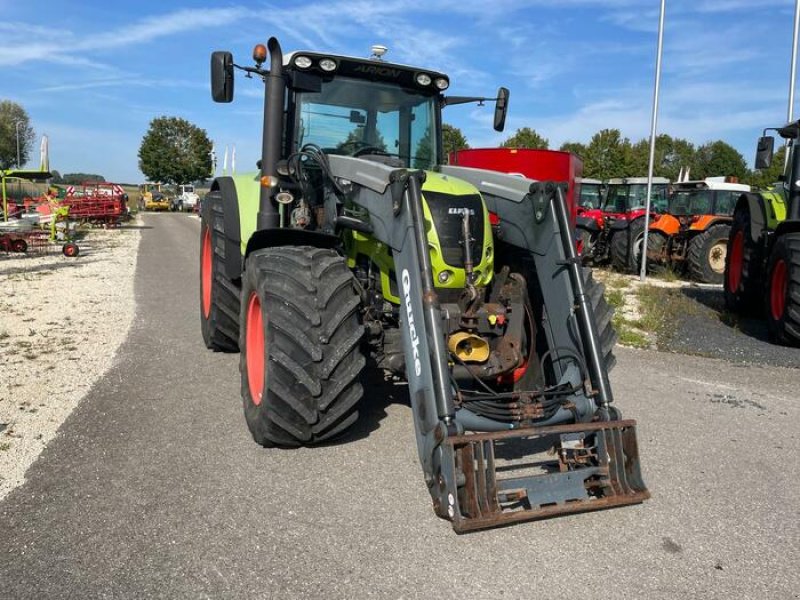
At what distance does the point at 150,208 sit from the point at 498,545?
5207 centimetres

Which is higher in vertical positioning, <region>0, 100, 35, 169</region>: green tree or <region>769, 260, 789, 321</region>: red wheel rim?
<region>0, 100, 35, 169</region>: green tree

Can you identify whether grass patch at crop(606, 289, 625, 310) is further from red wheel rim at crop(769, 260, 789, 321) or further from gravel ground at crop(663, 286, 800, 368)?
red wheel rim at crop(769, 260, 789, 321)

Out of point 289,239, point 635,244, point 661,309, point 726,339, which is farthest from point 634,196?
point 289,239

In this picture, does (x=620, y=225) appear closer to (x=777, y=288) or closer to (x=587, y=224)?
(x=587, y=224)

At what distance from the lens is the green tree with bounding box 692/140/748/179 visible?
6531cm

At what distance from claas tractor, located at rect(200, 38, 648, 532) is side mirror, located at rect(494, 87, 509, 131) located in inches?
24.1

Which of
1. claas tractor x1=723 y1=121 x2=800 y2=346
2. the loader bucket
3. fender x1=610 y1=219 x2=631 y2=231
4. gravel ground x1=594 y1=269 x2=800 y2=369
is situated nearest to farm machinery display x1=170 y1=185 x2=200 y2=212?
fender x1=610 y1=219 x2=631 y2=231

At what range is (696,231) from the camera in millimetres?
15336

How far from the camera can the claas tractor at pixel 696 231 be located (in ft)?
49.1

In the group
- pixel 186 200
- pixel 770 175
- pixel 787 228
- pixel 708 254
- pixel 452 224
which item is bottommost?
pixel 708 254

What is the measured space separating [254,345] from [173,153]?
6120 centimetres

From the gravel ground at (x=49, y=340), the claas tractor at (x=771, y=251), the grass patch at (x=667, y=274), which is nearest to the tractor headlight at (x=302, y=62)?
the gravel ground at (x=49, y=340)

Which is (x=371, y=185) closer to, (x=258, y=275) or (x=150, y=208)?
(x=258, y=275)

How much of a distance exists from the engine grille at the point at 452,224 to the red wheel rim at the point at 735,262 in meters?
7.81
